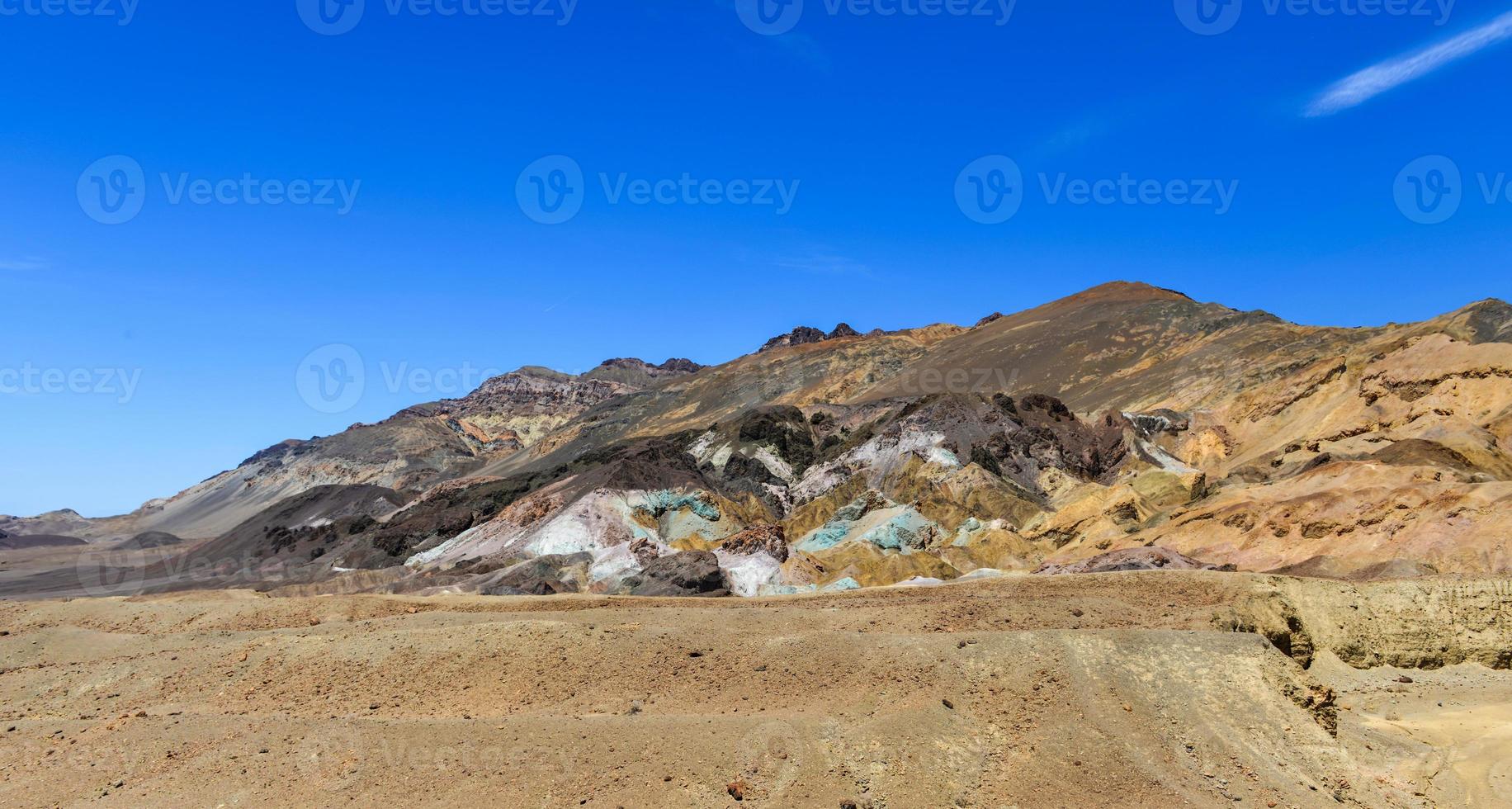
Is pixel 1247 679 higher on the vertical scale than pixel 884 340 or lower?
lower

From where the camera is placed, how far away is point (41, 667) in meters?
15.9

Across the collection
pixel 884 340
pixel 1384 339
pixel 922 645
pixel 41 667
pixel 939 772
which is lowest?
pixel 939 772

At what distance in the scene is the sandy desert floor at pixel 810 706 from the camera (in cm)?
1098

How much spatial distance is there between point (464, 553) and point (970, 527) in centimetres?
2420

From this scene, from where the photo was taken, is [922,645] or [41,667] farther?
[41,667]

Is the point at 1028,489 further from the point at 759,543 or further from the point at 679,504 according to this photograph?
the point at 679,504

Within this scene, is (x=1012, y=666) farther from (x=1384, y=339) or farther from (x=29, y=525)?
(x=29, y=525)

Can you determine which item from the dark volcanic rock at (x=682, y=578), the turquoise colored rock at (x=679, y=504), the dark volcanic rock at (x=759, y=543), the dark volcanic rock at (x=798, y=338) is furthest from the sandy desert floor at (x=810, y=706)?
the dark volcanic rock at (x=798, y=338)

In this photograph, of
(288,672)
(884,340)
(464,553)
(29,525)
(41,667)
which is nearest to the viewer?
(288,672)

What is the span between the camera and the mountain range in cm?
3117

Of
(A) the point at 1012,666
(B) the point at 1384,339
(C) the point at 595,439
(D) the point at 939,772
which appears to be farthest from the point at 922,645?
(C) the point at 595,439

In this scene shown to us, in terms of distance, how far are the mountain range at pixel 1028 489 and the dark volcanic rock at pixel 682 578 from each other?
0.36 ft

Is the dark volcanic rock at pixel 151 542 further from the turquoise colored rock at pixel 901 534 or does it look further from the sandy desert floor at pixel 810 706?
the sandy desert floor at pixel 810 706

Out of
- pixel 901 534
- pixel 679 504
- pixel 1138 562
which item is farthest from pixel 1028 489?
pixel 1138 562
